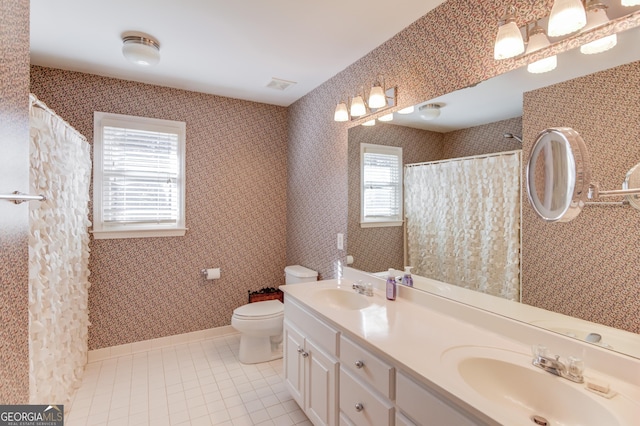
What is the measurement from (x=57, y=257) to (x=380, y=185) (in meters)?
2.11

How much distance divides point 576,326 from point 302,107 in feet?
9.15

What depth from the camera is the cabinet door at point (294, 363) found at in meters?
1.96

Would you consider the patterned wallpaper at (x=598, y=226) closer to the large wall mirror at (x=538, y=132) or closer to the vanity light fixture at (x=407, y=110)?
the large wall mirror at (x=538, y=132)

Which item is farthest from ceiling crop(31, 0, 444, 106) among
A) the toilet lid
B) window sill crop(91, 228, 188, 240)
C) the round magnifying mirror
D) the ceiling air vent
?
the toilet lid

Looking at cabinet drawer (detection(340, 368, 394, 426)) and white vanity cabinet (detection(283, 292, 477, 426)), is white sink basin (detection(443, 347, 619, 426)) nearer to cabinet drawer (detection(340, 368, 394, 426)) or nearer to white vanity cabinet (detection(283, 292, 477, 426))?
white vanity cabinet (detection(283, 292, 477, 426))

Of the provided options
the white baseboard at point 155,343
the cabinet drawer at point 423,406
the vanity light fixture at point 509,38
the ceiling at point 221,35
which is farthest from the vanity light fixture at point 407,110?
the white baseboard at point 155,343

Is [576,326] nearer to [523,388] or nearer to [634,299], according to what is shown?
[634,299]

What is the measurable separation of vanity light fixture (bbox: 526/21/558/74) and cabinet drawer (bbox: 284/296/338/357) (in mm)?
1501

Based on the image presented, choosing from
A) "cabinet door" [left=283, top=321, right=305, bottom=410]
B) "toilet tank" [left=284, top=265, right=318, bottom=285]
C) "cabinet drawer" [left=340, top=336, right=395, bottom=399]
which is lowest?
"cabinet door" [left=283, top=321, right=305, bottom=410]

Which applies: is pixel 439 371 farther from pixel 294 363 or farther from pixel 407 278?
pixel 294 363

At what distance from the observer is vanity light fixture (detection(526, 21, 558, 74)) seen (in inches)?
50.6

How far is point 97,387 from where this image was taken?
2383 millimetres

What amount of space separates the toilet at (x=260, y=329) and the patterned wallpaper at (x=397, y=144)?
2.45ft

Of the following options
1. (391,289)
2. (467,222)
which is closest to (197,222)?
(391,289)
